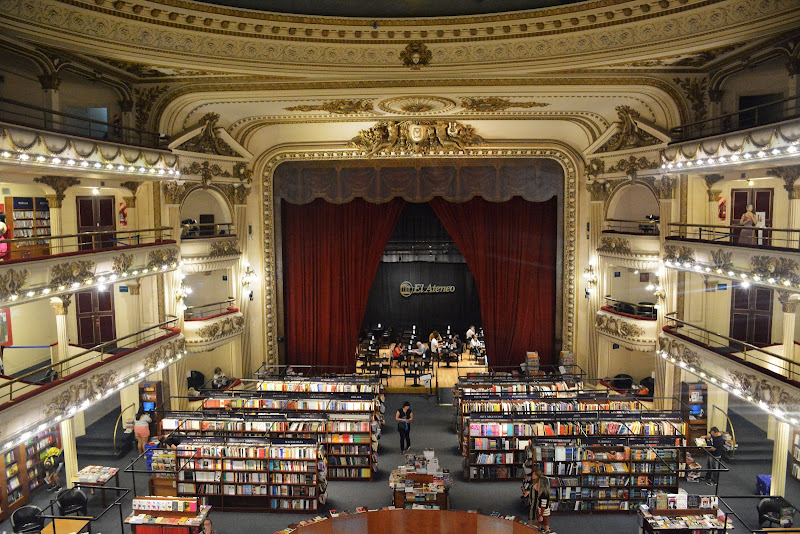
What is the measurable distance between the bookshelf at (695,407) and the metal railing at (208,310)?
1049cm

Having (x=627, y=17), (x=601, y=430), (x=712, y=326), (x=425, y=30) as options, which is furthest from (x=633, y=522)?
(x=425, y=30)

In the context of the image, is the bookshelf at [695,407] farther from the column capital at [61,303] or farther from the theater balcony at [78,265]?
the column capital at [61,303]

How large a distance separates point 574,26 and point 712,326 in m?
6.96

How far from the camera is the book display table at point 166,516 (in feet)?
28.4

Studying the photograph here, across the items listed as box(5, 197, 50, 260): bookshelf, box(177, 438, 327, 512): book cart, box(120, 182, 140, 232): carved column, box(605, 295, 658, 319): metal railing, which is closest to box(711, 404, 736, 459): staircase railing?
box(605, 295, 658, 319): metal railing

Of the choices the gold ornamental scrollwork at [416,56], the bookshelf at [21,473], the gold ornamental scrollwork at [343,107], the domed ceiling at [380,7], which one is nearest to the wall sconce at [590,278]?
the gold ornamental scrollwork at [343,107]

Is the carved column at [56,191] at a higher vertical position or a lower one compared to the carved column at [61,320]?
higher

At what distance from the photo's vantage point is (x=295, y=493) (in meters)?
10.2

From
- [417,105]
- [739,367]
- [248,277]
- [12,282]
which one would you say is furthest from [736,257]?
[248,277]

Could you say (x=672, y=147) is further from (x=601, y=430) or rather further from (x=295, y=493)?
(x=295, y=493)

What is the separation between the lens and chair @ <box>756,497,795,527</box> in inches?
355

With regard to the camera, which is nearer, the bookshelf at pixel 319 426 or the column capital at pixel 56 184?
the column capital at pixel 56 184

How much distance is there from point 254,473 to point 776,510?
8.15m

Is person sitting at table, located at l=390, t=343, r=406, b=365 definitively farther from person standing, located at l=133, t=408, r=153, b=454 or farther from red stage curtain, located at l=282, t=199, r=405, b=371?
person standing, located at l=133, t=408, r=153, b=454
